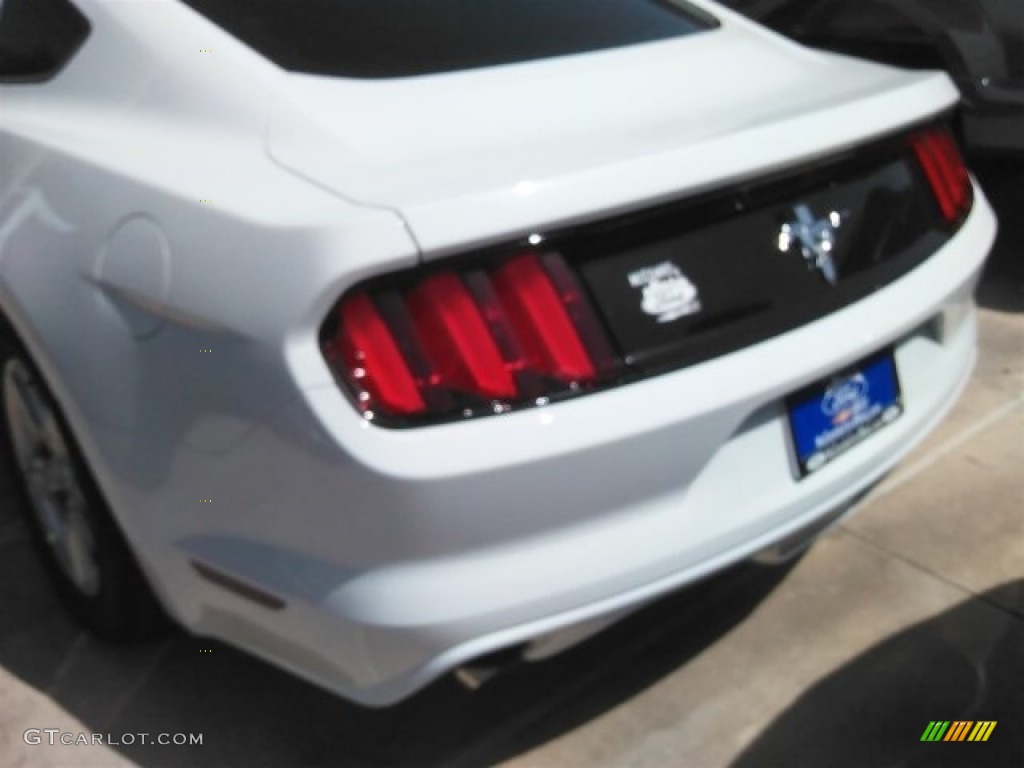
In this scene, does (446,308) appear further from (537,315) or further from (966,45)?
(966,45)

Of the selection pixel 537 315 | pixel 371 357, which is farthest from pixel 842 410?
pixel 371 357

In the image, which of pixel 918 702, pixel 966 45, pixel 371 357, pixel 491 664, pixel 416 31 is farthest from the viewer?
pixel 966 45

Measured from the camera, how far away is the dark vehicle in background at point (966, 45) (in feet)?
14.2

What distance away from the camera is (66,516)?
110 inches

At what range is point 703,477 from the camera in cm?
210

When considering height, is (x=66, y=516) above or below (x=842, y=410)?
below

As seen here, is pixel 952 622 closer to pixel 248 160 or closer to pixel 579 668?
pixel 579 668

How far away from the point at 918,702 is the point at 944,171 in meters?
1.14

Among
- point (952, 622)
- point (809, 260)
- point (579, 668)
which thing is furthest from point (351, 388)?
point (952, 622)

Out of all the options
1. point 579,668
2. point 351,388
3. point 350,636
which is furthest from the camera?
point 579,668

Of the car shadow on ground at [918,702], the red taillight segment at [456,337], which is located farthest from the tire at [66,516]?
the car shadow on ground at [918,702]

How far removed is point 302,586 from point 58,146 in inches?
40.1

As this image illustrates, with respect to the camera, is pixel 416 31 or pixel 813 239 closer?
pixel 813 239

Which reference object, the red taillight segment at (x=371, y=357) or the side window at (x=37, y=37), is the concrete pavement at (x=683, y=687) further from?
the side window at (x=37, y=37)
